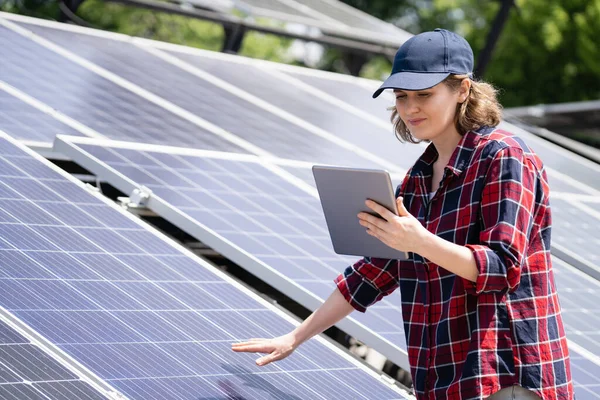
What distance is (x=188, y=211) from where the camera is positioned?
722cm

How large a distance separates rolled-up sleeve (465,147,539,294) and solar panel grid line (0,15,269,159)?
492cm

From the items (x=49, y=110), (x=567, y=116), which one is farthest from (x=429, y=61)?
(x=567, y=116)

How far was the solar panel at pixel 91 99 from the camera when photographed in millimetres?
8922

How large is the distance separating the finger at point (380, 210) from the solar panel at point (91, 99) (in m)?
4.63

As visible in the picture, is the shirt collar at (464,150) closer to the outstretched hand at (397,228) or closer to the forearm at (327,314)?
the outstretched hand at (397,228)

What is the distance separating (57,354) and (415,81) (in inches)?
72.7

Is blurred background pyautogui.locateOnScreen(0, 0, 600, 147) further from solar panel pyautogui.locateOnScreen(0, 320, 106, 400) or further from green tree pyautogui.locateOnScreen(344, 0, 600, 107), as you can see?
solar panel pyautogui.locateOnScreen(0, 320, 106, 400)

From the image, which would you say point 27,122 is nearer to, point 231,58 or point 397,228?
point 231,58

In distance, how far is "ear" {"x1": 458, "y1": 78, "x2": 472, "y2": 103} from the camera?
4586 millimetres

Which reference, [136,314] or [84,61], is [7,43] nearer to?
[84,61]

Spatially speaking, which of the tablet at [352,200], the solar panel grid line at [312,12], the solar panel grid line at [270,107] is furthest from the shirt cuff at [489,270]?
the solar panel grid line at [312,12]

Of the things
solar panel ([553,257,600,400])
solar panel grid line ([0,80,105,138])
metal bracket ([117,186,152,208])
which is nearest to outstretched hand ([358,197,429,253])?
solar panel ([553,257,600,400])

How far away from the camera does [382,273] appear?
5.15 metres

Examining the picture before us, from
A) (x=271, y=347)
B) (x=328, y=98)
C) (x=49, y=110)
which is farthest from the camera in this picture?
(x=328, y=98)
